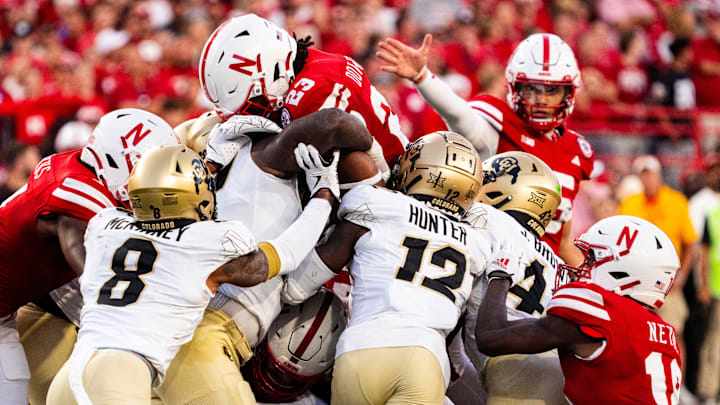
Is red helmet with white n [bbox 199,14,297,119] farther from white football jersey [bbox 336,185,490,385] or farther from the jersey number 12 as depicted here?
the jersey number 12

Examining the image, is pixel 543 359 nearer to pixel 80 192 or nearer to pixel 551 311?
pixel 551 311

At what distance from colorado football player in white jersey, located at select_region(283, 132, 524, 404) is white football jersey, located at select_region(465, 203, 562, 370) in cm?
9

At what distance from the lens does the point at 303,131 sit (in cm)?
423

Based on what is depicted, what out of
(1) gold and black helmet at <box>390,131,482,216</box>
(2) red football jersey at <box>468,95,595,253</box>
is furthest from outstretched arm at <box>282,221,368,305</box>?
(2) red football jersey at <box>468,95,595,253</box>

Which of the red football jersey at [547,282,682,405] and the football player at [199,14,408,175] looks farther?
the football player at [199,14,408,175]

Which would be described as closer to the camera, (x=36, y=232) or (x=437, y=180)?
(x=437, y=180)

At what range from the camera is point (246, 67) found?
4.52m

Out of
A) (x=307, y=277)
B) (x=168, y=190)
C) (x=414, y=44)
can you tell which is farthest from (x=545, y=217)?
(x=414, y=44)

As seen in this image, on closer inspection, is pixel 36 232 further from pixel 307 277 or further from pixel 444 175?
pixel 444 175

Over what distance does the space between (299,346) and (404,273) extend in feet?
2.12

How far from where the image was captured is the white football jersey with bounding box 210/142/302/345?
428cm

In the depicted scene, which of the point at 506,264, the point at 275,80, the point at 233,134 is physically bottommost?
the point at 506,264

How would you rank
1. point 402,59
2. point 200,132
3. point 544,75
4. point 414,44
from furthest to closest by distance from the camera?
point 414,44, point 544,75, point 402,59, point 200,132

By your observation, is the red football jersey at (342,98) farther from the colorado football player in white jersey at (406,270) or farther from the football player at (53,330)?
the football player at (53,330)
